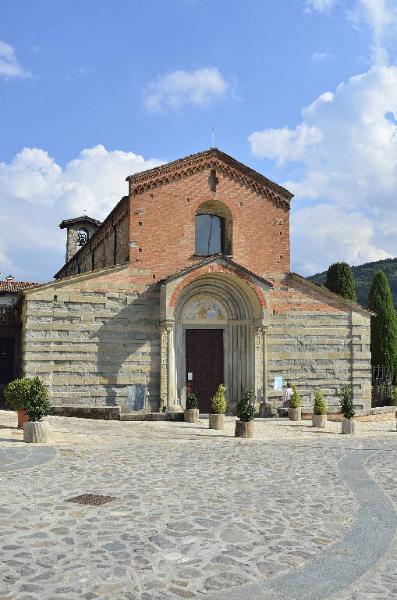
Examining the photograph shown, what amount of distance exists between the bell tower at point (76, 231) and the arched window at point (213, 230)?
1548 cm

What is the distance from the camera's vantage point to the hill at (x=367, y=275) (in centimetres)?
9431

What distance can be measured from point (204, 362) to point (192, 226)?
5933mm

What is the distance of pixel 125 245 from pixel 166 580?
18872 millimetres

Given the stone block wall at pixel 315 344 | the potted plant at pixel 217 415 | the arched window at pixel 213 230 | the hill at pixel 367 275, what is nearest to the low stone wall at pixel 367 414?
the stone block wall at pixel 315 344

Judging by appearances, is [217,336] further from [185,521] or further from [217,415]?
[185,521]

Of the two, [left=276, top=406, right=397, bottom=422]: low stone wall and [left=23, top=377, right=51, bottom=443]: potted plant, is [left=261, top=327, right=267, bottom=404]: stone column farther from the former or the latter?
[left=23, top=377, right=51, bottom=443]: potted plant

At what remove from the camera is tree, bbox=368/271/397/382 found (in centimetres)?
3061

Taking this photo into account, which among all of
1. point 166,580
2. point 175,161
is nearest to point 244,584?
point 166,580

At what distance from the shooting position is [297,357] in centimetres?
2375

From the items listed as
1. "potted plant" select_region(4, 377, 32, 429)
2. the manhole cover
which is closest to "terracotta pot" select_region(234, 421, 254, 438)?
"potted plant" select_region(4, 377, 32, 429)

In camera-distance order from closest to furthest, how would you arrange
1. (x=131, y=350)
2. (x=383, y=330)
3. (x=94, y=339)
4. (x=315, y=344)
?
(x=94, y=339), (x=131, y=350), (x=315, y=344), (x=383, y=330)

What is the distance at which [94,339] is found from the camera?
2114 centimetres

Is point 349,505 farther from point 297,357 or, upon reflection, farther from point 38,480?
point 297,357

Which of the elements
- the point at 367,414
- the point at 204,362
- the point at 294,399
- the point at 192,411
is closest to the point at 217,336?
the point at 204,362
